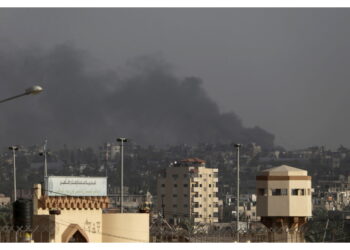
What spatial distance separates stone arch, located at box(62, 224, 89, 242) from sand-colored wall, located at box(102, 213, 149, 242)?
1452 mm

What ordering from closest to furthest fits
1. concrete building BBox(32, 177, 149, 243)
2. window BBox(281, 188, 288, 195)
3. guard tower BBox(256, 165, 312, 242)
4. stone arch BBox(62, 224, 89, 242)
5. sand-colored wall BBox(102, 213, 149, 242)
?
stone arch BBox(62, 224, 89, 242)
concrete building BBox(32, 177, 149, 243)
sand-colored wall BBox(102, 213, 149, 242)
guard tower BBox(256, 165, 312, 242)
window BBox(281, 188, 288, 195)

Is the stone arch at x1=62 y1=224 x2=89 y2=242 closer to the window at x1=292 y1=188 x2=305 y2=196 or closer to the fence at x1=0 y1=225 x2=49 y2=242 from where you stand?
the fence at x1=0 y1=225 x2=49 y2=242

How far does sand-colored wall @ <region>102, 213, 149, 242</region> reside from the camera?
92750 millimetres

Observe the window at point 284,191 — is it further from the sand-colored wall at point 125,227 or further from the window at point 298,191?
the sand-colored wall at point 125,227

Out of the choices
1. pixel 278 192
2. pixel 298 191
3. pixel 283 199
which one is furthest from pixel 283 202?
pixel 298 191

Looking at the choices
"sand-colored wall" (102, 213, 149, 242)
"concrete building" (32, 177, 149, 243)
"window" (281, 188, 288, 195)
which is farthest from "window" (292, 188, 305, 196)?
"sand-colored wall" (102, 213, 149, 242)

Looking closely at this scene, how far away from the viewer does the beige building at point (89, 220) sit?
91312mm

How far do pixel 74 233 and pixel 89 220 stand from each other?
5.01 meters

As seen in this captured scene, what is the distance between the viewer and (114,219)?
311 ft
